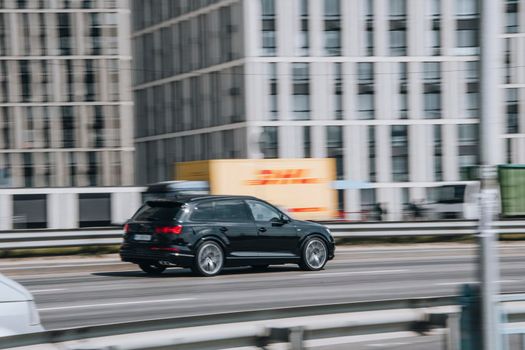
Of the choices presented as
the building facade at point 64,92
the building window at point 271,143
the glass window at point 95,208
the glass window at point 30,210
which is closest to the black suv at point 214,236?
the glass window at point 30,210

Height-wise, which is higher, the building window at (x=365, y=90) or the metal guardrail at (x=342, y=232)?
the building window at (x=365, y=90)

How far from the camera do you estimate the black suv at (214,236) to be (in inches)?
731

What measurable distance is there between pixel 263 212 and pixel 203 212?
50.9 inches

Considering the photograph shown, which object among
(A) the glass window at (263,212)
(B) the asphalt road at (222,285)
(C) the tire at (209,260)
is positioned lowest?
(B) the asphalt road at (222,285)

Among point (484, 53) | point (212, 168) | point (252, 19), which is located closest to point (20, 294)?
point (484, 53)

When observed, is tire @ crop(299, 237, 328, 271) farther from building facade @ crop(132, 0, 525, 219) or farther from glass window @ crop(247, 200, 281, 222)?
building facade @ crop(132, 0, 525, 219)

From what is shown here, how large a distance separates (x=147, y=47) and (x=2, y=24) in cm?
1307

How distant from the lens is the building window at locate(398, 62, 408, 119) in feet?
225

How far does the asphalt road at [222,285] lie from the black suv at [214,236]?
316mm

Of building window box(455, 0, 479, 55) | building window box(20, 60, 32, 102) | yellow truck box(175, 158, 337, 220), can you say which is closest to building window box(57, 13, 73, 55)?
building window box(20, 60, 32, 102)

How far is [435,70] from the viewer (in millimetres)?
68875

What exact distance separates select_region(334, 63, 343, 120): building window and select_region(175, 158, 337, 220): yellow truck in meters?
28.1

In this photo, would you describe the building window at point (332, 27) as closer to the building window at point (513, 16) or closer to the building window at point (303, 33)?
the building window at point (303, 33)

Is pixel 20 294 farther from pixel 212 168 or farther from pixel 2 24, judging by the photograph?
pixel 2 24
